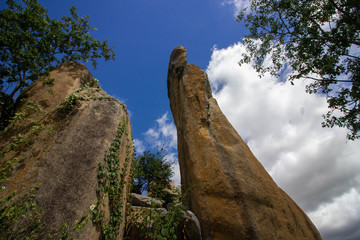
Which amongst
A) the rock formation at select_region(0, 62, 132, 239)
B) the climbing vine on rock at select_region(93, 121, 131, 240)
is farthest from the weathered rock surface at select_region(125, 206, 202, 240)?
the climbing vine on rock at select_region(93, 121, 131, 240)

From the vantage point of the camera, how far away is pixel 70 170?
440 centimetres

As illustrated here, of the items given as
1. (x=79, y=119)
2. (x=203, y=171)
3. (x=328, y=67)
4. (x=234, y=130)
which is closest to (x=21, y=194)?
(x=79, y=119)

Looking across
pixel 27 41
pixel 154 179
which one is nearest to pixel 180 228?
pixel 154 179

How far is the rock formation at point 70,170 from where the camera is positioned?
3580 millimetres

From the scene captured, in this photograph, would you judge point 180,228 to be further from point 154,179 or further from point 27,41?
point 27,41

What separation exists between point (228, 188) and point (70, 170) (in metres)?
4.85

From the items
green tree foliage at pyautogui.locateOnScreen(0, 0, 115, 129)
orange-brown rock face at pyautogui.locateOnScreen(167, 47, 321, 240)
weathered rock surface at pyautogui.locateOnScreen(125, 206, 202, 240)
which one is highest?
green tree foliage at pyautogui.locateOnScreen(0, 0, 115, 129)

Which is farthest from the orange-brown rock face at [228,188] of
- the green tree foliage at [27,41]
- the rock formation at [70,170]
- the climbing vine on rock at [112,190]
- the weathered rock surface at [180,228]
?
the green tree foliage at [27,41]

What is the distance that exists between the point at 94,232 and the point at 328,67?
15526 millimetres

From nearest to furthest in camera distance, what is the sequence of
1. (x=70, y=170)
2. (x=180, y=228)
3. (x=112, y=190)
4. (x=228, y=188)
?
1. (x=70, y=170)
2. (x=112, y=190)
3. (x=180, y=228)
4. (x=228, y=188)

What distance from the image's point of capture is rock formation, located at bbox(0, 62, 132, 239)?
11.7 ft

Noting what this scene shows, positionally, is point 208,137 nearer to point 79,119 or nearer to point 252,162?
point 252,162

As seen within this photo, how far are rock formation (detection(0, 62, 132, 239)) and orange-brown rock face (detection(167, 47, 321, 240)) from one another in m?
2.71

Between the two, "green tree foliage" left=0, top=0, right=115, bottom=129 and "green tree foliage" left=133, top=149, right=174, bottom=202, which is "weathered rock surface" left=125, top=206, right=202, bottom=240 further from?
"green tree foliage" left=0, top=0, right=115, bottom=129
